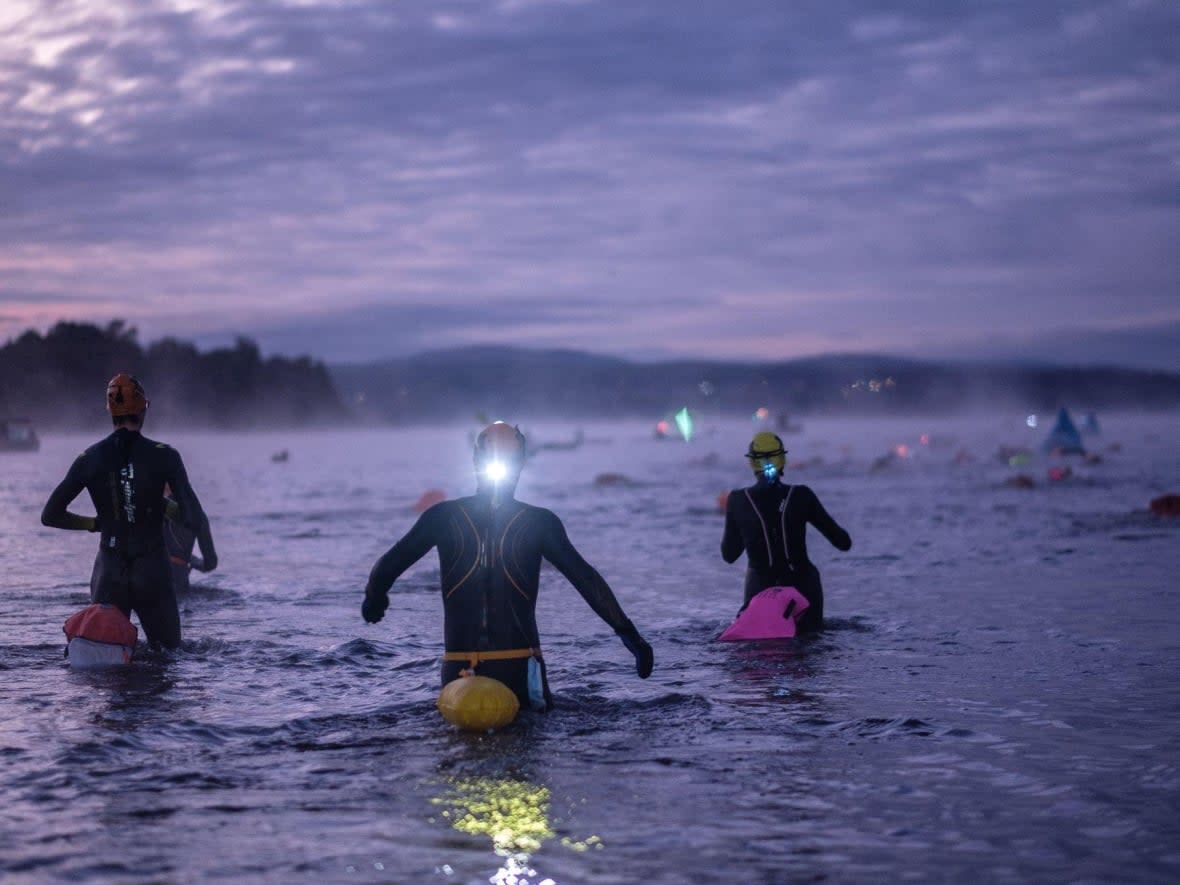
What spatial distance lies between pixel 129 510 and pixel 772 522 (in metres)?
5.28

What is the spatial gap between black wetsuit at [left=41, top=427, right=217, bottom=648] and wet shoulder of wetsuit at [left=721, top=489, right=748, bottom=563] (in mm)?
4392

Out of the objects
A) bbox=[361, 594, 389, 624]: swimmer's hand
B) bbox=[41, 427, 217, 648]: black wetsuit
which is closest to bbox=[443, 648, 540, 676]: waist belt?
bbox=[361, 594, 389, 624]: swimmer's hand

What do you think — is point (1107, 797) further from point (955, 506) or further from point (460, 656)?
point (955, 506)

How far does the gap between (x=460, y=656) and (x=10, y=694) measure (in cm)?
368

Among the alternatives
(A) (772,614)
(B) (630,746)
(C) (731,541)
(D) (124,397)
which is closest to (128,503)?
(D) (124,397)

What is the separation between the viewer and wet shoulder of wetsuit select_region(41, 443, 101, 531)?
9703 millimetres

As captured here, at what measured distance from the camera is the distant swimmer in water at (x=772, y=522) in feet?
39.7

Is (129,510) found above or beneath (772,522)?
above

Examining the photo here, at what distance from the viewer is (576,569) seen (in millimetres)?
8070

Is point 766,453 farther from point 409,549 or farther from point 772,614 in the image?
point 409,549

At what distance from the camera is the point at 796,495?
39.9ft

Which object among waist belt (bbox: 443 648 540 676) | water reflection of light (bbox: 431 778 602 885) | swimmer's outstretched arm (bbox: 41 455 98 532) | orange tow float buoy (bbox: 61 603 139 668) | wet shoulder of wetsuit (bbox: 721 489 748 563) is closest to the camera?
water reflection of light (bbox: 431 778 602 885)

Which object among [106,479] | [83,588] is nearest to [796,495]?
[106,479]

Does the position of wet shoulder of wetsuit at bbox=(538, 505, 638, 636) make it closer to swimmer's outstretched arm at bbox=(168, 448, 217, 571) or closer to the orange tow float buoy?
swimmer's outstretched arm at bbox=(168, 448, 217, 571)
